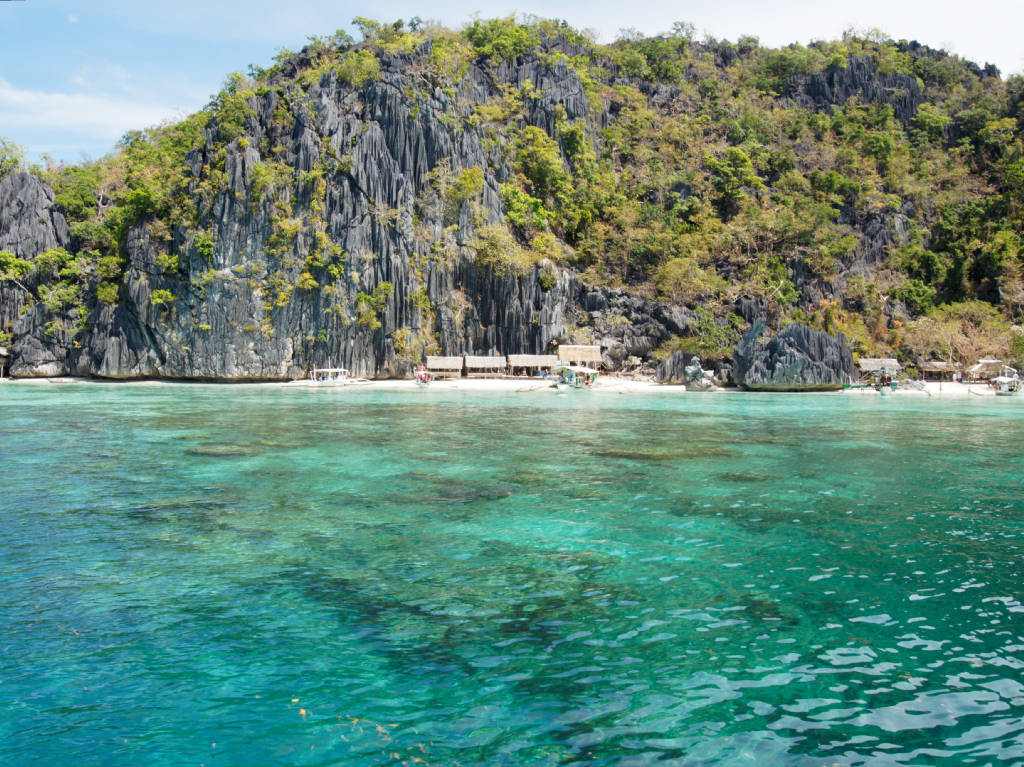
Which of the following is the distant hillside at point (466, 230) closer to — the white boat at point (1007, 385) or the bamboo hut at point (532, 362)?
the bamboo hut at point (532, 362)

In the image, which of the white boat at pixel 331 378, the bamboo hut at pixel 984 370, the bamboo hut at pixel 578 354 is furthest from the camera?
the bamboo hut at pixel 578 354

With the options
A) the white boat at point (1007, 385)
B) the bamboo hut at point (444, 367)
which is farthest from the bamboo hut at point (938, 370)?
the bamboo hut at point (444, 367)

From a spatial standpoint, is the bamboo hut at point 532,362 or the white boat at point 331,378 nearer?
the white boat at point 331,378

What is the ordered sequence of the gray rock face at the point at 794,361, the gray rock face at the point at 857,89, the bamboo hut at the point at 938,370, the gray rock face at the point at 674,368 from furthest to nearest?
the gray rock face at the point at 857,89 → the bamboo hut at the point at 938,370 → the gray rock face at the point at 674,368 → the gray rock face at the point at 794,361

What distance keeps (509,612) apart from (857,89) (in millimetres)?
88730

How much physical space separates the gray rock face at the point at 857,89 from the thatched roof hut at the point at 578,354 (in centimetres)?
4843

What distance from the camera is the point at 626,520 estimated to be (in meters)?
11.4

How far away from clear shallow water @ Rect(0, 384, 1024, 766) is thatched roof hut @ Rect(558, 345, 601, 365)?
112ft

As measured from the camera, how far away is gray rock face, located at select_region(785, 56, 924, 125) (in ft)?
254

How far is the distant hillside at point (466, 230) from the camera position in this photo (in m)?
50.9

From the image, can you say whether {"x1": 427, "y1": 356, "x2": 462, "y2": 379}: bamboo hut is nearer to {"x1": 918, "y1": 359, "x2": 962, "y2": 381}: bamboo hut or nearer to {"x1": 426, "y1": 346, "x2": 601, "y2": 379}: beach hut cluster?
{"x1": 426, "y1": 346, "x2": 601, "y2": 379}: beach hut cluster

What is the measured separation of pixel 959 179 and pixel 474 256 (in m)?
51.3

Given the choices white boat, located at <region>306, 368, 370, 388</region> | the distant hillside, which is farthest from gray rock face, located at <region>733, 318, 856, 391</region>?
white boat, located at <region>306, 368, 370, 388</region>

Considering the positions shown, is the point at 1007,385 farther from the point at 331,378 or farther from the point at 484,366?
the point at 331,378
